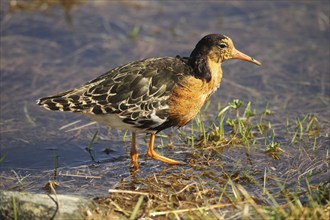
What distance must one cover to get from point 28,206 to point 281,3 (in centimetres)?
864

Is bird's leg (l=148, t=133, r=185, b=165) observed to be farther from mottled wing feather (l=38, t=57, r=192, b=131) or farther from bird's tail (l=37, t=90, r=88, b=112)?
bird's tail (l=37, t=90, r=88, b=112)

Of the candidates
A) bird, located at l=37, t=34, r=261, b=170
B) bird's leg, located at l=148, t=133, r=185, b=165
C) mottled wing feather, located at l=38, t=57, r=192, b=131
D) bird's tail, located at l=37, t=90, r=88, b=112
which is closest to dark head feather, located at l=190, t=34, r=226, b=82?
bird, located at l=37, t=34, r=261, b=170

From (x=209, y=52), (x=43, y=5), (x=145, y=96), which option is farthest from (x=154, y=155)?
(x=43, y=5)

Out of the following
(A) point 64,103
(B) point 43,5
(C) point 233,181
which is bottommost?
(C) point 233,181

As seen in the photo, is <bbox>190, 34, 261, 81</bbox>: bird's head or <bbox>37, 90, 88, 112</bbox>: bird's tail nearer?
<bbox>37, 90, 88, 112</bbox>: bird's tail

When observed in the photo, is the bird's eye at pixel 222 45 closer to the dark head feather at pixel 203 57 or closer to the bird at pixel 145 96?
the dark head feather at pixel 203 57

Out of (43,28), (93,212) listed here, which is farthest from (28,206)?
(43,28)

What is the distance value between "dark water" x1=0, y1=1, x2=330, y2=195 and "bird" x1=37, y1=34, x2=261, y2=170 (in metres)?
0.67

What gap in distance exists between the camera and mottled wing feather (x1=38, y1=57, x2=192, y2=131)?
749 cm

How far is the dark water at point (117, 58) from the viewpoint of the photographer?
8.43m

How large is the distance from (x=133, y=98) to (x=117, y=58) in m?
3.85

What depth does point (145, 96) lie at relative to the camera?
7.53m

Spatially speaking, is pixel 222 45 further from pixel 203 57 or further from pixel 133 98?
pixel 133 98

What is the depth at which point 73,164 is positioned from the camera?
8133mm
